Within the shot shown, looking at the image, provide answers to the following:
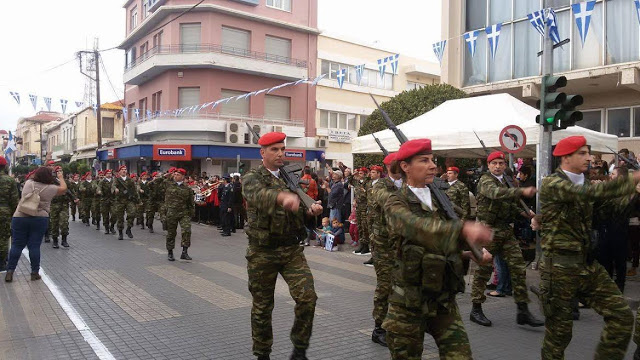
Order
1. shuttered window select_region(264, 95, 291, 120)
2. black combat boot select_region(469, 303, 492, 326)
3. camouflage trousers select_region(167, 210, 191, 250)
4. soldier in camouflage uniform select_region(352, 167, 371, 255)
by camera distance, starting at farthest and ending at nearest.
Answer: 1. shuttered window select_region(264, 95, 291, 120)
2. soldier in camouflage uniform select_region(352, 167, 371, 255)
3. camouflage trousers select_region(167, 210, 191, 250)
4. black combat boot select_region(469, 303, 492, 326)

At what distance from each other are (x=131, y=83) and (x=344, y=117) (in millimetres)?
15481

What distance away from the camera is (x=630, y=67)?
15172 millimetres

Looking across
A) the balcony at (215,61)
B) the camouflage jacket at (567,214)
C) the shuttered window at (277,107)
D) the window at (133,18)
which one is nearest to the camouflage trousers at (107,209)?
the camouflage jacket at (567,214)

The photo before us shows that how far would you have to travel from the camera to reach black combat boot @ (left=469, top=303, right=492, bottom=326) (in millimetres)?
6150

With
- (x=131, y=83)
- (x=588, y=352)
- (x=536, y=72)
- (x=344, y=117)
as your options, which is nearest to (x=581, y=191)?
(x=588, y=352)

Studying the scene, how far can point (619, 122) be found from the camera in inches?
679

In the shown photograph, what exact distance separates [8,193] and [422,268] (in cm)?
813

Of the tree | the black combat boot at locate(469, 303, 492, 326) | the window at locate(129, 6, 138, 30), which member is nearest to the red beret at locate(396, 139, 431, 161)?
the black combat boot at locate(469, 303, 492, 326)

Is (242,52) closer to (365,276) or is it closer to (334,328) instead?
(365,276)

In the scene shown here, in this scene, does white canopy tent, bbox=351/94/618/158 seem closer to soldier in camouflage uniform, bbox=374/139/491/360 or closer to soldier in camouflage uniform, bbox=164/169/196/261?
soldier in camouflage uniform, bbox=164/169/196/261

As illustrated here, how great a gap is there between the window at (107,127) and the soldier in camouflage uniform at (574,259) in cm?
5227

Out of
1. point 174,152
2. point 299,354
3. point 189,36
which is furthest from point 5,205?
point 189,36

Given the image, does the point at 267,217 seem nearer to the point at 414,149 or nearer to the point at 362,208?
the point at 414,149

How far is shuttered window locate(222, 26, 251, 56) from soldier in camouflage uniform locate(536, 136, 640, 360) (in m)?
29.5
